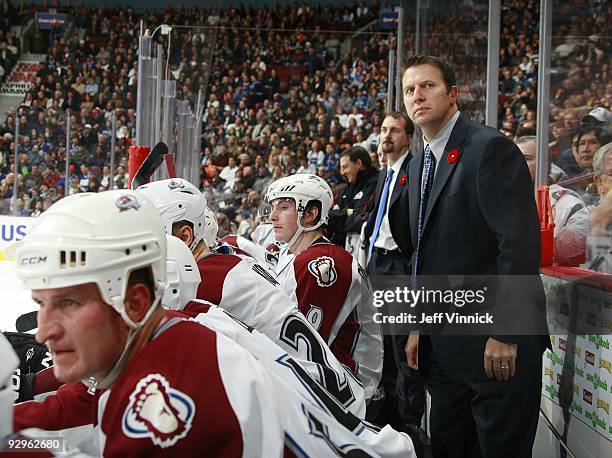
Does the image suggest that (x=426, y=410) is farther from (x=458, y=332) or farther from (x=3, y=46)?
(x=3, y=46)

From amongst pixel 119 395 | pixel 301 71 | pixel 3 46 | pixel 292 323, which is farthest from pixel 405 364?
pixel 3 46

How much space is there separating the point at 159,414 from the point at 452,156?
1454mm

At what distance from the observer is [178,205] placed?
261 centimetres

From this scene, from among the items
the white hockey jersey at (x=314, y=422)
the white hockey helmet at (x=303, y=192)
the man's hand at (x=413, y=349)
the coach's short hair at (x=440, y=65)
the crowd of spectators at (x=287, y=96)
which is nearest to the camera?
the white hockey jersey at (x=314, y=422)

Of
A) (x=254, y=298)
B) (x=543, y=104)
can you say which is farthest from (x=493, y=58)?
(x=254, y=298)

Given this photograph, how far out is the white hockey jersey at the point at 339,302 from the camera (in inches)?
108

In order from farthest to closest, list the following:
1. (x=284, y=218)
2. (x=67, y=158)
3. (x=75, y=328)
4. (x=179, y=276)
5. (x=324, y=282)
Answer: (x=67, y=158), (x=284, y=218), (x=324, y=282), (x=179, y=276), (x=75, y=328)

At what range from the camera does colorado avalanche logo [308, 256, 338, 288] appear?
2.75 m

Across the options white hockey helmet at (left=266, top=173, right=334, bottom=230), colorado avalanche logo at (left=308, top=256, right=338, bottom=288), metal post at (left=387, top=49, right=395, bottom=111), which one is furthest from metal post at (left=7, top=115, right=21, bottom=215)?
colorado avalanche logo at (left=308, top=256, right=338, bottom=288)

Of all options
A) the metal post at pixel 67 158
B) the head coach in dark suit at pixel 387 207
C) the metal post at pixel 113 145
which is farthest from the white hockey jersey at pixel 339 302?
the metal post at pixel 67 158

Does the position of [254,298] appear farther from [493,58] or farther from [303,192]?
[493,58]

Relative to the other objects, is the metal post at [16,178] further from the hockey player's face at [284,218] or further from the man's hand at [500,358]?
the man's hand at [500,358]

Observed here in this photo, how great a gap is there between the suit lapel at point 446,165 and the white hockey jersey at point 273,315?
0.52m

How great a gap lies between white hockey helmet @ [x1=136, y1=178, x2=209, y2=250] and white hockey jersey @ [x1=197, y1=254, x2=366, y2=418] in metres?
0.30
